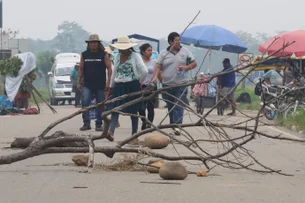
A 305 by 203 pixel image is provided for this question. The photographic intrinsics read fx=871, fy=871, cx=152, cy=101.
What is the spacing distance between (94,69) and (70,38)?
390ft

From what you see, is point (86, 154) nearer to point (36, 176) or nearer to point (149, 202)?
point (36, 176)

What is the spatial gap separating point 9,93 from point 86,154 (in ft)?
44.7

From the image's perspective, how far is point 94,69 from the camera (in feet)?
51.2

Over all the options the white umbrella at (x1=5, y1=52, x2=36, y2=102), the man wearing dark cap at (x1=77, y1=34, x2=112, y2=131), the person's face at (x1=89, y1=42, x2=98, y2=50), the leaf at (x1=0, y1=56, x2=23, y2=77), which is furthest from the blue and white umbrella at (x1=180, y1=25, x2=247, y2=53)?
the person's face at (x1=89, y1=42, x2=98, y2=50)

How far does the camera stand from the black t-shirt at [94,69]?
15.6 m

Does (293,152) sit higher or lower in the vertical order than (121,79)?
lower

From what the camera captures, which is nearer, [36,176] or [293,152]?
[36,176]

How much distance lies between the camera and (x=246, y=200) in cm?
775

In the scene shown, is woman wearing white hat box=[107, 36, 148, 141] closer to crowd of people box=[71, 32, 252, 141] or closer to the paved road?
crowd of people box=[71, 32, 252, 141]

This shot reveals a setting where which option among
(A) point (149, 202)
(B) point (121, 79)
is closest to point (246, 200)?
(A) point (149, 202)

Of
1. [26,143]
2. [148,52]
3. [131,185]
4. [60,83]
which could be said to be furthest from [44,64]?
[131,185]

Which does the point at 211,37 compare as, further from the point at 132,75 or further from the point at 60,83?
the point at 132,75

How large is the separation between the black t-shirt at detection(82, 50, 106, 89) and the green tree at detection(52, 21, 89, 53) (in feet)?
375

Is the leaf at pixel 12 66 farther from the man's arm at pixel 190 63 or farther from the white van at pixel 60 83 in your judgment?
the white van at pixel 60 83
